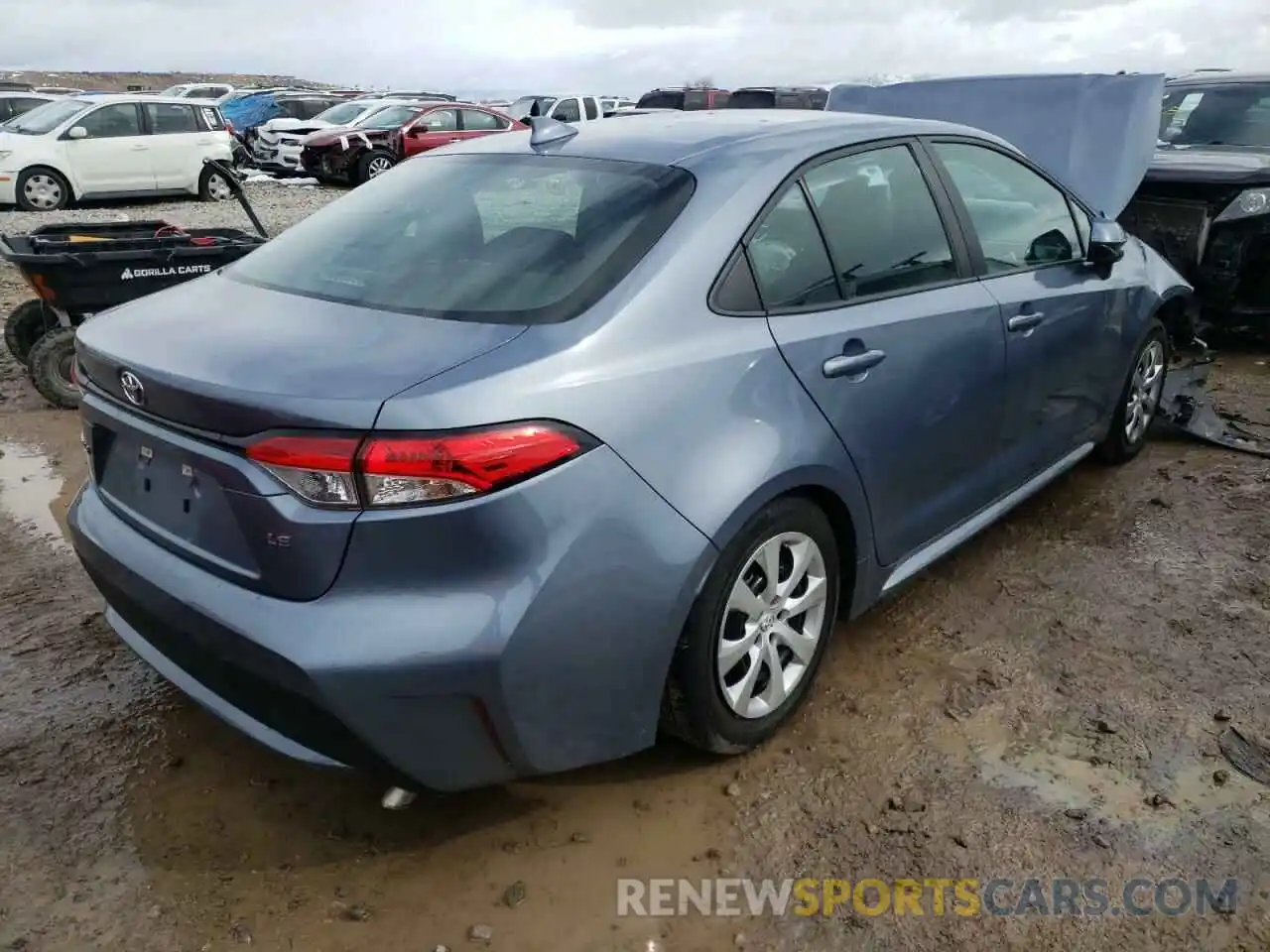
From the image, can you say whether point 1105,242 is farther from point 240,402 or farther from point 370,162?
point 370,162

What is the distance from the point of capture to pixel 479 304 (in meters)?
2.33

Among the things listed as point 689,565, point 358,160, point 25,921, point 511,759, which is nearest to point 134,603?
point 25,921

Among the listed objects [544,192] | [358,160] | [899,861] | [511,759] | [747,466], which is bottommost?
[358,160]

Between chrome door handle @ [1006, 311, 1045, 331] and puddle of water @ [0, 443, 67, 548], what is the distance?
12.2ft

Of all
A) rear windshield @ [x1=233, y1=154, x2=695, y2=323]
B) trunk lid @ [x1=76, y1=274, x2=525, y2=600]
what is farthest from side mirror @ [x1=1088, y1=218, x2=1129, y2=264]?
trunk lid @ [x1=76, y1=274, x2=525, y2=600]

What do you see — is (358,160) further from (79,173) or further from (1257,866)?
(1257,866)

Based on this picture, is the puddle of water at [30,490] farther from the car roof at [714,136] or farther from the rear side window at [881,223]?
the rear side window at [881,223]

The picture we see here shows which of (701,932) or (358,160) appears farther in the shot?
(358,160)

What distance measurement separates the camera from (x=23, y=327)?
623 centimetres

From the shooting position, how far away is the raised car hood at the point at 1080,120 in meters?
5.88

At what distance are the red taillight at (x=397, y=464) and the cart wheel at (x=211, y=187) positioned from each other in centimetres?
1476

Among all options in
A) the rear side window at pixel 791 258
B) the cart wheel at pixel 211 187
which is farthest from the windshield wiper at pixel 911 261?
the cart wheel at pixel 211 187

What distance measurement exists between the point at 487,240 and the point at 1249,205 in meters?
5.50

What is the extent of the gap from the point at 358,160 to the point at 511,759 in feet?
54.9
